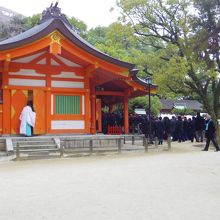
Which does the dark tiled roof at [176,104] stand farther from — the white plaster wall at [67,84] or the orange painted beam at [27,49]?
the orange painted beam at [27,49]

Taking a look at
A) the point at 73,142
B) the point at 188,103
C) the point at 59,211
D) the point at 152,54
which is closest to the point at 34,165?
the point at 73,142

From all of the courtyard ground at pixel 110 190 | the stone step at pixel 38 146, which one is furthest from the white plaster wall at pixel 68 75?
the courtyard ground at pixel 110 190

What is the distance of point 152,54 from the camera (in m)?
23.7

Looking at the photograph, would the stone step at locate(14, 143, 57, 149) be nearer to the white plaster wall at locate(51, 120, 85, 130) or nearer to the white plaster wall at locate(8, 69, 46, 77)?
the white plaster wall at locate(51, 120, 85, 130)

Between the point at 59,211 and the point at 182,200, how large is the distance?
2266mm

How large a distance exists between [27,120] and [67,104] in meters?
2.11

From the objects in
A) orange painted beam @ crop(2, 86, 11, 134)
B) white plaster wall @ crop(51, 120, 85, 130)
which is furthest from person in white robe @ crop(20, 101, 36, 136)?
white plaster wall @ crop(51, 120, 85, 130)

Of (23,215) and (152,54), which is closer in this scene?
(23,215)

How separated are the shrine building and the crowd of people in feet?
13.7

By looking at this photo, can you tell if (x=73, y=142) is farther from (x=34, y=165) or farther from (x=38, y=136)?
(x=34, y=165)

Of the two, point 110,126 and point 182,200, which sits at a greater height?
point 110,126

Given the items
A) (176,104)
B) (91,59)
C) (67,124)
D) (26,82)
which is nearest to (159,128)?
(67,124)

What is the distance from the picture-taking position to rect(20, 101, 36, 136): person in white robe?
1639 centimetres

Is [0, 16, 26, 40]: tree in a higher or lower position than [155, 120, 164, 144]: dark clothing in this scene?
higher
